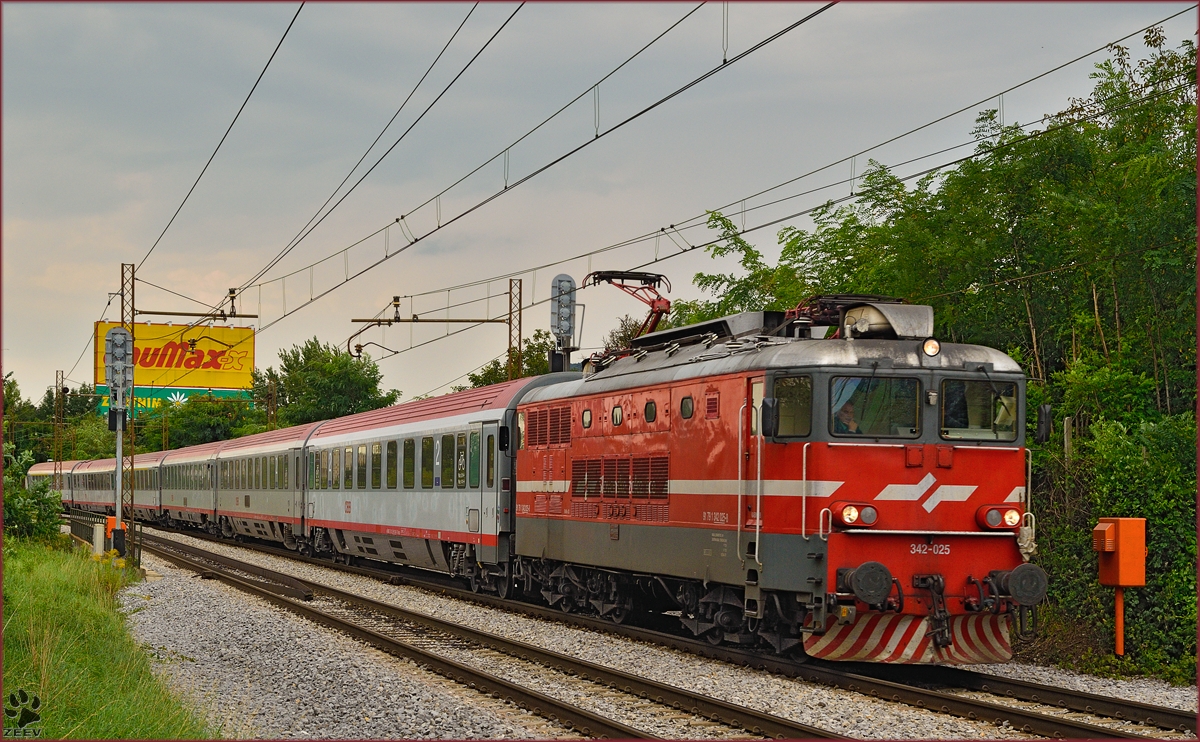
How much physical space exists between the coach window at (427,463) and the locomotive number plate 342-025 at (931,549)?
44.4 feet

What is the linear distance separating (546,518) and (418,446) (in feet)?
23.3

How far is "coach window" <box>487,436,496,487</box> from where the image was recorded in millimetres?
20984

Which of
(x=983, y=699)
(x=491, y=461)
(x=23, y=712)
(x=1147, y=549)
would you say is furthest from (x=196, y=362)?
(x=23, y=712)

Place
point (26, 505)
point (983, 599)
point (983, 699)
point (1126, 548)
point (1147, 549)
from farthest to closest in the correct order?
point (26, 505) < point (1147, 549) < point (1126, 548) < point (983, 599) < point (983, 699)

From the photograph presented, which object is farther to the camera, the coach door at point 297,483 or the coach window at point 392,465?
→ the coach door at point 297,483

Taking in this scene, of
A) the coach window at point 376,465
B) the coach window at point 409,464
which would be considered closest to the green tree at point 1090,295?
the coach window at point 409,464

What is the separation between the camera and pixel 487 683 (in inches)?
491

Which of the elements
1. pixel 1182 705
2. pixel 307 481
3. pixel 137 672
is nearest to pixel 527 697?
pixel 137 672

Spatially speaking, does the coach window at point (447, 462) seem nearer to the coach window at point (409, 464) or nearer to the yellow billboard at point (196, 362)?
the coach window at point (409, 464)

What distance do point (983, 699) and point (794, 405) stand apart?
342 cm

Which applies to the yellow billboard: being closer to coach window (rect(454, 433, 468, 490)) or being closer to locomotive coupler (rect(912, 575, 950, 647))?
coach window (rect(454, 433, 468, 490))

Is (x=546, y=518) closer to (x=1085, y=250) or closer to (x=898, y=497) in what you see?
(x=898, y=497)

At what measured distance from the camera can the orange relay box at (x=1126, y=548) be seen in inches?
511

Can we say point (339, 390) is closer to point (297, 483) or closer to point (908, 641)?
point (297, 483)
